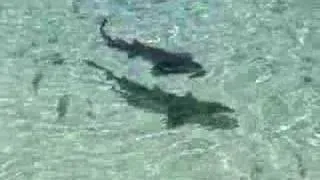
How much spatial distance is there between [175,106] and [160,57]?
0.59 m

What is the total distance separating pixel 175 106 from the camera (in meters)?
4.67

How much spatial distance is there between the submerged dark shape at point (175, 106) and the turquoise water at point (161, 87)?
0.17ft

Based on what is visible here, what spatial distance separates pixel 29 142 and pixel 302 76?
190 centimetres

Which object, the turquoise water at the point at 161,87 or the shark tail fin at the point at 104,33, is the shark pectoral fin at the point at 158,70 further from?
the shark tail fin at the point at 104,33

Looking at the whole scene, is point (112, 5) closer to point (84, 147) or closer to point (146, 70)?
point (146, 70)

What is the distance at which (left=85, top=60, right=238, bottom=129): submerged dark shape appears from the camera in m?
4.55

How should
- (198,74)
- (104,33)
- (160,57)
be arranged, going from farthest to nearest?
(104,33), (160,57), (198,74)

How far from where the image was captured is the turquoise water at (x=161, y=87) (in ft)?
13.9

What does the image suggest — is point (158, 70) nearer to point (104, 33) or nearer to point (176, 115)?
point (176, 115)

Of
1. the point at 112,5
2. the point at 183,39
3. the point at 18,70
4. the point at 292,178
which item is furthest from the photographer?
the point at 112,5

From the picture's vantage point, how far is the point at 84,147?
171 inches

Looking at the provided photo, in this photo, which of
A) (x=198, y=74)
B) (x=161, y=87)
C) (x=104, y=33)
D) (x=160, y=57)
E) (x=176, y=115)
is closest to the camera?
(x=176, y=115)

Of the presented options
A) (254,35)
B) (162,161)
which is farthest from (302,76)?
(162,161)

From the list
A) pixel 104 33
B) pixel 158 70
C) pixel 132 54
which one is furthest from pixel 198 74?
pixel 104 33
